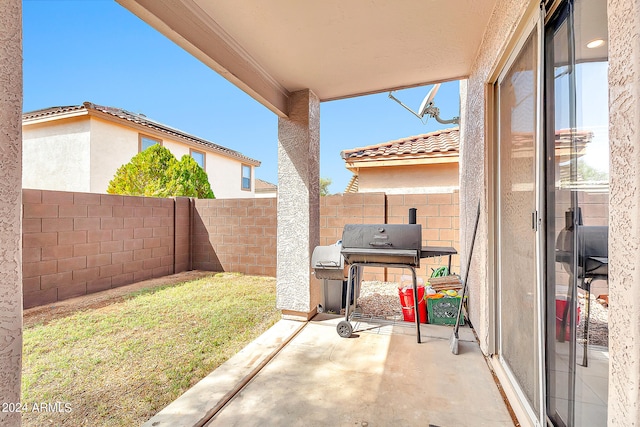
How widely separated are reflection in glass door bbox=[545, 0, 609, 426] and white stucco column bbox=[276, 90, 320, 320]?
2762 mm

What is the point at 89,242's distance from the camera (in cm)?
555

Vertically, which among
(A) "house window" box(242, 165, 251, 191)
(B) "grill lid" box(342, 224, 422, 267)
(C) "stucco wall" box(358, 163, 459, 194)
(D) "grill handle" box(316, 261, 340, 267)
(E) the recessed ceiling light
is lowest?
(D) "grill handle" box(316, 261, 340, 267)

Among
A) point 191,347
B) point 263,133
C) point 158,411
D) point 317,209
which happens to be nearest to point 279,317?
point 191,347

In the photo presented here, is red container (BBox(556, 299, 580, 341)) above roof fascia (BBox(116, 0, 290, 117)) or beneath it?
beneath

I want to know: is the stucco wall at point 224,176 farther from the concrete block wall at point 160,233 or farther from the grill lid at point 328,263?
the grill lid at point 328,263

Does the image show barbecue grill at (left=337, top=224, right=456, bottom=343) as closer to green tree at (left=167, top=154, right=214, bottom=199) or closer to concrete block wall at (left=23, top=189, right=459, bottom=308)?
concrete block wall at (left=23, top=189, right=459, bottom=308)

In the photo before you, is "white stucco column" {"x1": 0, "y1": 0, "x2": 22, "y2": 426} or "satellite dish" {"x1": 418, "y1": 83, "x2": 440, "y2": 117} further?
"satellite dish" {"x1": 418, "y1": 83, "x2": 440, "y2": 117}

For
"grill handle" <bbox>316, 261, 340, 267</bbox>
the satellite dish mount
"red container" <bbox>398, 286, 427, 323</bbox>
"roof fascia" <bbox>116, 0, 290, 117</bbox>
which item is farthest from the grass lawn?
the satellite dish mount

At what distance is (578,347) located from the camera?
141 centimetres

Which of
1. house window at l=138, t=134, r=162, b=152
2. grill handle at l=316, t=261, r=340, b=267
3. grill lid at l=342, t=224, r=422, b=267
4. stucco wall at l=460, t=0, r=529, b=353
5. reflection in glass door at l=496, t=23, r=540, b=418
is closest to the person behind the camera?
reflection in glass door at l=496, t=23, r=540, b=418

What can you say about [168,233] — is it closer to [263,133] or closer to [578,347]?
[578,347]

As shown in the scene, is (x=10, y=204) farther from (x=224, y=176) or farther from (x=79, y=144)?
(x=224, y=176)

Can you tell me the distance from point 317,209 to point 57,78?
17577mm

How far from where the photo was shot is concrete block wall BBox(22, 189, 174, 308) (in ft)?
15.7
